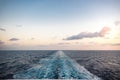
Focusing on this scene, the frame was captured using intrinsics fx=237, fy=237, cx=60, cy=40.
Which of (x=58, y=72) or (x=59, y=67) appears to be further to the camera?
(x=59, y=67)

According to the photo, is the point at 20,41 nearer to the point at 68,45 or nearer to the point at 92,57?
the point at 68,45

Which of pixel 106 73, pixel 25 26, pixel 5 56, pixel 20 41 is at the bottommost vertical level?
pixel 106 73

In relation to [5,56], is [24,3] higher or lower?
higher

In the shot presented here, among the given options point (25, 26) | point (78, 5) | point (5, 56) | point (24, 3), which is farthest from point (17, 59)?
point (78, 5)

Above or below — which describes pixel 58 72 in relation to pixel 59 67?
below

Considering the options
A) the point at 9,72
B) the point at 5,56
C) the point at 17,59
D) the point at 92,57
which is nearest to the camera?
the point at 9,72
